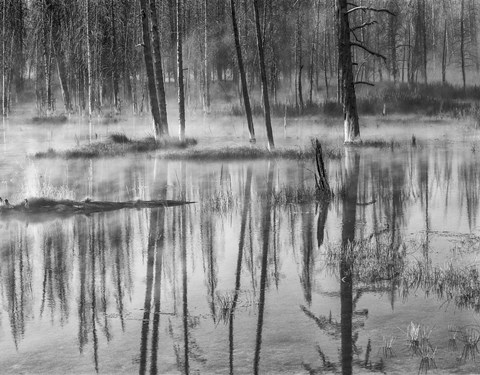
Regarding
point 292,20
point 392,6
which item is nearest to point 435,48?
point 392,6

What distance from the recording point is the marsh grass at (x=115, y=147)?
2216 centimetres

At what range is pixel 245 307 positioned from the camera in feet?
22.2

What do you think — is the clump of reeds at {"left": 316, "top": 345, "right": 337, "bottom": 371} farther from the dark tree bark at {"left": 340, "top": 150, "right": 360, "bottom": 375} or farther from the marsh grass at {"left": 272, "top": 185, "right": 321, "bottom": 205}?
the marsh grass at {"left": 272, "top": 185, "right": 321, "bottom": 205}

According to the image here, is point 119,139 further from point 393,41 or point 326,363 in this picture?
point 393,41

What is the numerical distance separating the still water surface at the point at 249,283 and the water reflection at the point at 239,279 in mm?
23

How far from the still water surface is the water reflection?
0.02 m

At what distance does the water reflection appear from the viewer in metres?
5.73

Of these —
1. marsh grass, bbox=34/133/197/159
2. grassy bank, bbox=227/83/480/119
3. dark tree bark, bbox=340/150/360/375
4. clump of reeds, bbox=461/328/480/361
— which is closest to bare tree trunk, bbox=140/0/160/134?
marsh grass, bbox=34/133/197/159

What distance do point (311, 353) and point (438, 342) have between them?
42.9 inches

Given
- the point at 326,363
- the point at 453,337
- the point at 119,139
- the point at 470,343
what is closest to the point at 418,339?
the point at 453,337

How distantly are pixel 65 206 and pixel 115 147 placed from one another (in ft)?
36.0

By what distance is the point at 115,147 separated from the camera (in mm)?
23266

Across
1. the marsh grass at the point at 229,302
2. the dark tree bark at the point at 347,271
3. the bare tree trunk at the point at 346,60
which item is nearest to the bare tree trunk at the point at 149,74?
the bare tree trunk at the point at 346,60

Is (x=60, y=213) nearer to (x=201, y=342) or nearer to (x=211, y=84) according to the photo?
(x=201, y=342)
